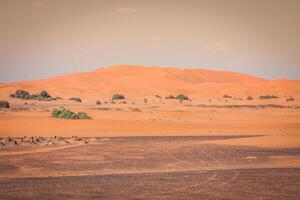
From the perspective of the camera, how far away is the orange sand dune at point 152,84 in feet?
333

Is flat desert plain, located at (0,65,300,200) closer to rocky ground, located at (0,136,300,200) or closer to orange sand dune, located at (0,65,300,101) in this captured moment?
rocky ground, located at (0,136,300,200)

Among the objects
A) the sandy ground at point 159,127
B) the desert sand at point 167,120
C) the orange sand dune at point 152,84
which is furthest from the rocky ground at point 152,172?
the orange sand dune at point 152,84

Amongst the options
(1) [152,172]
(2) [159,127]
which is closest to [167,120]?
(2) [159,127]

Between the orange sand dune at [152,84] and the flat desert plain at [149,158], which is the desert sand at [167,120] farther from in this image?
the orange sand dune at [152,84]

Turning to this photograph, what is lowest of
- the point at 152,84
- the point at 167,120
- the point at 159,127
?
the point at 159,127

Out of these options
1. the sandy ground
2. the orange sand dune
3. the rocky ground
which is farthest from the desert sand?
the rocky ground

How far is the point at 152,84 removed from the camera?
12950 centimetres

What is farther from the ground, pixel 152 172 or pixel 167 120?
pixel 167 120

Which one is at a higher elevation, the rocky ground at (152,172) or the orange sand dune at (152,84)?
the orange sand dune at (152,84)

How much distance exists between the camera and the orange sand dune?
4001 inches

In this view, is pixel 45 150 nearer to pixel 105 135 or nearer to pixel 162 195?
pixel 105 135

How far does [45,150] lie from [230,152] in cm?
782

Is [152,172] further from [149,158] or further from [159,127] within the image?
[159,127]

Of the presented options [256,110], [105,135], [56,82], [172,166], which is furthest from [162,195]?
[56,82]
